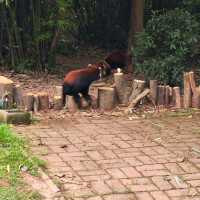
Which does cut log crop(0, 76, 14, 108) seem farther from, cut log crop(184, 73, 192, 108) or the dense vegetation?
cut log crop(184, 73, 192, 108)

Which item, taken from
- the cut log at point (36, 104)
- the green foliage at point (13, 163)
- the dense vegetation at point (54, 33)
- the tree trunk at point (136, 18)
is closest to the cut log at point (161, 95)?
the dense vegetation at point (54, 33)

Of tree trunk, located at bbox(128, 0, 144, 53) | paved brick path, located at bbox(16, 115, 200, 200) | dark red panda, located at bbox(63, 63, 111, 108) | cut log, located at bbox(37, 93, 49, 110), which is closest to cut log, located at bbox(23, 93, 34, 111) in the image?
cut log, located at bbox(37, 93, 49, 110)

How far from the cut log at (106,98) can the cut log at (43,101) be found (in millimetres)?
702

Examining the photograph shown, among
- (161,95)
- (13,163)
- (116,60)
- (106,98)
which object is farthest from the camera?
(116,60)

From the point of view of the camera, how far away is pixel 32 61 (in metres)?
9.85

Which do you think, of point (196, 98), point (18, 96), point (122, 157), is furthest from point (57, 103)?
point (122, 157)

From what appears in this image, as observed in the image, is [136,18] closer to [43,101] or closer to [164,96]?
[164,96]

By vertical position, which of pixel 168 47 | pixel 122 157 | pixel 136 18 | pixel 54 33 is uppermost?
pixel 136 18

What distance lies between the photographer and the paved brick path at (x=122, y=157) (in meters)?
4.63

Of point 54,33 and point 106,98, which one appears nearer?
point 106,98

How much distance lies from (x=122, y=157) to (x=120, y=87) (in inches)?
86.5

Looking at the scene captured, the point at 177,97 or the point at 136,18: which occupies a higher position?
the point at 136,18

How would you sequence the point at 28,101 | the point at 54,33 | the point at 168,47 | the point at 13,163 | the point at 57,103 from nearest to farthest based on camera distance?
the point at 13,163 → the point at 28,101 → the point at 57,103 → the point at 168,47 → the point at 54,33

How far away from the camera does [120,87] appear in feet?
24.7
